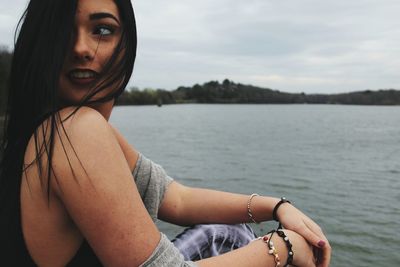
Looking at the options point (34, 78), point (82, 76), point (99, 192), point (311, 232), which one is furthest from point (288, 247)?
point (34, 78)

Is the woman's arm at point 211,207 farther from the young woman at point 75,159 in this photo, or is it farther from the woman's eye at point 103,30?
the woman's eye at point 103,30

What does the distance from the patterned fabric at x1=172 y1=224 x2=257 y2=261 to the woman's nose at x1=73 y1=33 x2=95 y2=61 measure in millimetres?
1083

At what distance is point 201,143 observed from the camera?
39.7 m

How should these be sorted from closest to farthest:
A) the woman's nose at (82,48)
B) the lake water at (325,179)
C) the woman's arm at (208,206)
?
the woman's nose at (82,48)
the woman's arm at (208,206)
the lake water at (325,179)

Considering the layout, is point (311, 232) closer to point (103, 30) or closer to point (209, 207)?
point (209, 207)

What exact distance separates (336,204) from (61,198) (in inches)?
598

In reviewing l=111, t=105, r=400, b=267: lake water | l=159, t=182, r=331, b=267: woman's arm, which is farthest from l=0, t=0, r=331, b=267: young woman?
l=111, t=105, r=400, b=267: lake water

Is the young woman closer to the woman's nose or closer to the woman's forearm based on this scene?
the woman's nose

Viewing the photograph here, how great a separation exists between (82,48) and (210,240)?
4.13 feet

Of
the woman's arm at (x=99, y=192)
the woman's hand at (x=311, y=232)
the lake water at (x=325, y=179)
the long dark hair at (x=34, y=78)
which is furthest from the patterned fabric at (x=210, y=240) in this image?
the lake water at (x=325, y=179)

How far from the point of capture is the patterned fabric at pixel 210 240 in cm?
231

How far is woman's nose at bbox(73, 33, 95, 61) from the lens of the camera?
179 cm

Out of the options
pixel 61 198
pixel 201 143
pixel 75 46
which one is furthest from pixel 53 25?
pixel 201 143

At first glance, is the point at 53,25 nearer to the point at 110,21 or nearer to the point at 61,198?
the point at 110,21
